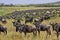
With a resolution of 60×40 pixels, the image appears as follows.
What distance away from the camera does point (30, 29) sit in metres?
19.1

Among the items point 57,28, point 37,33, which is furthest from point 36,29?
point 57,28

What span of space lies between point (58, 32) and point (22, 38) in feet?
9.60

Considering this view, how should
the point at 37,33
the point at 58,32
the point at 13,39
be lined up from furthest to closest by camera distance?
1. the point at 37,33
2. the point at 58,32
3. the point at 13,39

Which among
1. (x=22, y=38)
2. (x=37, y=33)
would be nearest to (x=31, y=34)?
(x=37, y=33)

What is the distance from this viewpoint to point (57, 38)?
1806 cm

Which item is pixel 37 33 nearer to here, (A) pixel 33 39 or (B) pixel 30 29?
(B) pixel 30 29

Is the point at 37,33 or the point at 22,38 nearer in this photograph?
the point at 22,38

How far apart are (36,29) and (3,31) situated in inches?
109

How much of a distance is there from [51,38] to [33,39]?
1.36m

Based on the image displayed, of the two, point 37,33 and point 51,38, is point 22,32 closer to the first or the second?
point 37,33

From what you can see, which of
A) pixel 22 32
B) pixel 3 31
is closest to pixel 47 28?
pixel 22 32

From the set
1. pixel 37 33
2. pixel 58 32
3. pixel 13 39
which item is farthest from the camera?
pixel 37 33

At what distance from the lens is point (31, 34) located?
20.1m

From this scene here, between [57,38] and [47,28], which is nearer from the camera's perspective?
[57,38]
